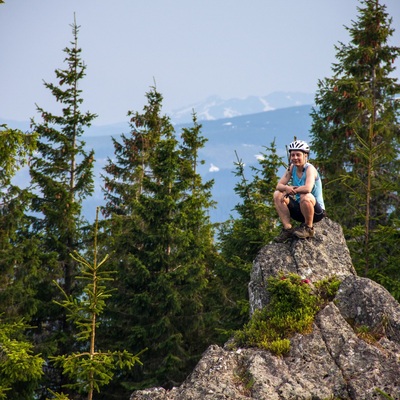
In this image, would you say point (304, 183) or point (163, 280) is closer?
point (304, 183)

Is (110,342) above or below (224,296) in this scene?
below

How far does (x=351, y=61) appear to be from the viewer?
25.9 meters

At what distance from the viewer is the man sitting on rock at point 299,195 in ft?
37.1

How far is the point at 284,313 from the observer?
9727 mm

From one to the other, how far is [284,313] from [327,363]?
51.1 inches

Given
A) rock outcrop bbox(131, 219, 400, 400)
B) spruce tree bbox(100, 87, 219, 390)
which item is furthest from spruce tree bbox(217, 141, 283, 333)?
rock outcrop bbox(131, 219, 400, 400)

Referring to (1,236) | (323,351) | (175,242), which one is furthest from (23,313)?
(323,351)

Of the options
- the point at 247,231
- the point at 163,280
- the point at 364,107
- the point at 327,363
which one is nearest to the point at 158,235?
the point at 163,280

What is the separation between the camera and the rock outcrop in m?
8.13

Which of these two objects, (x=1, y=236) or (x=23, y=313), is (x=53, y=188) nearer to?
(x=1, y=236)

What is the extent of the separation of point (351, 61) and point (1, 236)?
17.6 metres

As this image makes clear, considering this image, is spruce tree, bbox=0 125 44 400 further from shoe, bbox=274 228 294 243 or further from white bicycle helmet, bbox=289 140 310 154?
white bicycle helmet, bbox=289 140 310 154

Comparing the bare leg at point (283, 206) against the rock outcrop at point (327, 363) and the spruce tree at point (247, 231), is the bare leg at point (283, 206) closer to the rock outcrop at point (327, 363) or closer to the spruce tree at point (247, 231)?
the rock outcrop at point (327, 363)

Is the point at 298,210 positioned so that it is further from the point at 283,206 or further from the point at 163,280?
the point at 163,280
